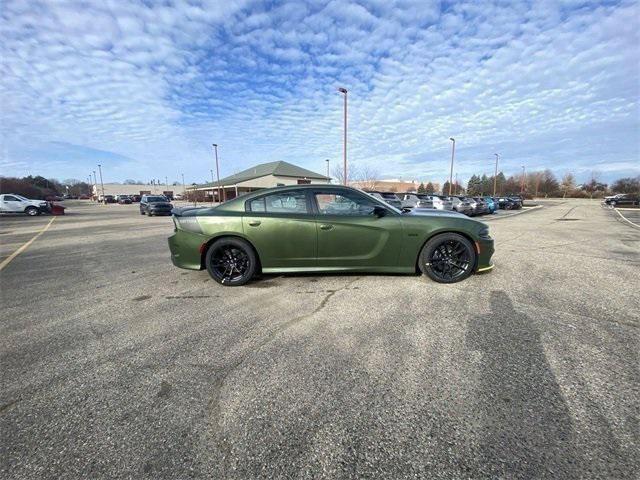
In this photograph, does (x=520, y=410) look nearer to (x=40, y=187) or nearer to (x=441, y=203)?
(x=441, y=203)

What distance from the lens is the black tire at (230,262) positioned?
4.63m

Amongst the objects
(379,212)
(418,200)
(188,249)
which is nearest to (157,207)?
(418,200)

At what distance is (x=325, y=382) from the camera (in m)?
2.30

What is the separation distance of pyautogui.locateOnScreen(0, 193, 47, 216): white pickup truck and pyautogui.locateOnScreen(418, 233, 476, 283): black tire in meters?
30.1

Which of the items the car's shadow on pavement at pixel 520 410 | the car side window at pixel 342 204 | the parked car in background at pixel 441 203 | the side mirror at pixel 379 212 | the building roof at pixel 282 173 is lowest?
the car's shadow on pavement at pixel 520 410

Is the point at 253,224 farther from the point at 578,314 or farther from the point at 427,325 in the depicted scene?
the point at 578,314

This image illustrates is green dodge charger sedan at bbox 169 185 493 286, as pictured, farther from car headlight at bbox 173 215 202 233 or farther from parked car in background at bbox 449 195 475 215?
parked car in background at bbox 449 195 475 215

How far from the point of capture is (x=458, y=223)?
457 centimetres

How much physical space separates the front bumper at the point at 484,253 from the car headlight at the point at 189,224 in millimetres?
4210

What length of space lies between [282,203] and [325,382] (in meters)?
2.92

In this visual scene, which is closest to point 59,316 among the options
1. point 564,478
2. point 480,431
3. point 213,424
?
point 213,424

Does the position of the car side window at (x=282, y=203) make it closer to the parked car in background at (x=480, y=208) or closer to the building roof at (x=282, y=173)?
the parked car in background at (x=480, y=208)

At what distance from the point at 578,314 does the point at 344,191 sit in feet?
10.6

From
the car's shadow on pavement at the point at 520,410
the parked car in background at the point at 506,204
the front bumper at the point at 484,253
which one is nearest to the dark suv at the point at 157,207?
the front bumper at the point at 484,253
